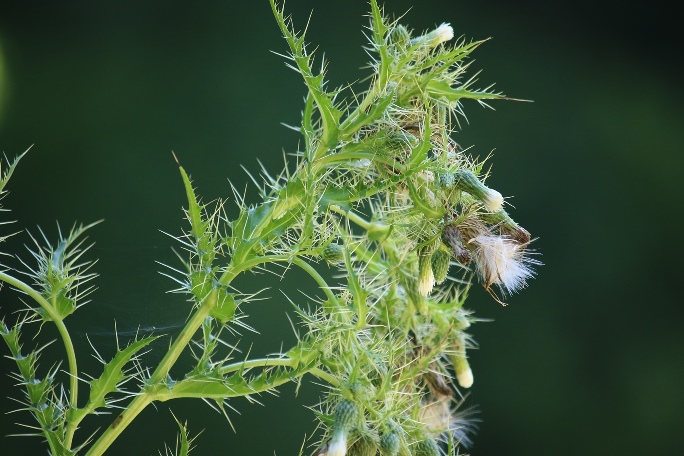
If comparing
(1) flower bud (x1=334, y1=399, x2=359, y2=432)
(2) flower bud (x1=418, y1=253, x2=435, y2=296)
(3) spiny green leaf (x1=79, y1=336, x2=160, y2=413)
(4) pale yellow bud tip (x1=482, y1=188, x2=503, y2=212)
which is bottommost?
(3) spiny green leaf (x1=79, y1=336, x2=160, y2=413)

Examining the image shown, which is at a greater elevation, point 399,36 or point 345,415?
point 399,36

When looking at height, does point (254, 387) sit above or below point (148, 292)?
above

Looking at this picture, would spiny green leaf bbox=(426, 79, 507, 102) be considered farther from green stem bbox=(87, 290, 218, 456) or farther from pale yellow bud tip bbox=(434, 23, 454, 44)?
green stem bbox=(87, 290, 218, 456)

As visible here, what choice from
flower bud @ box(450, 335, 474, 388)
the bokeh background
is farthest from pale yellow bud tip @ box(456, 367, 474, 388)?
the bokeh background

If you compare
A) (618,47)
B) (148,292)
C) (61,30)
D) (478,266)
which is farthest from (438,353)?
(618,47)

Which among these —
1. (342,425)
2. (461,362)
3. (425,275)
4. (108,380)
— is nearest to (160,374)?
(108,380)

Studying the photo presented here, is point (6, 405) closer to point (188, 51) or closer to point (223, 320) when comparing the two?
point (188, 51)

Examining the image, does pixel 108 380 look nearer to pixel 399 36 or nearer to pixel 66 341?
pixel 66 341
